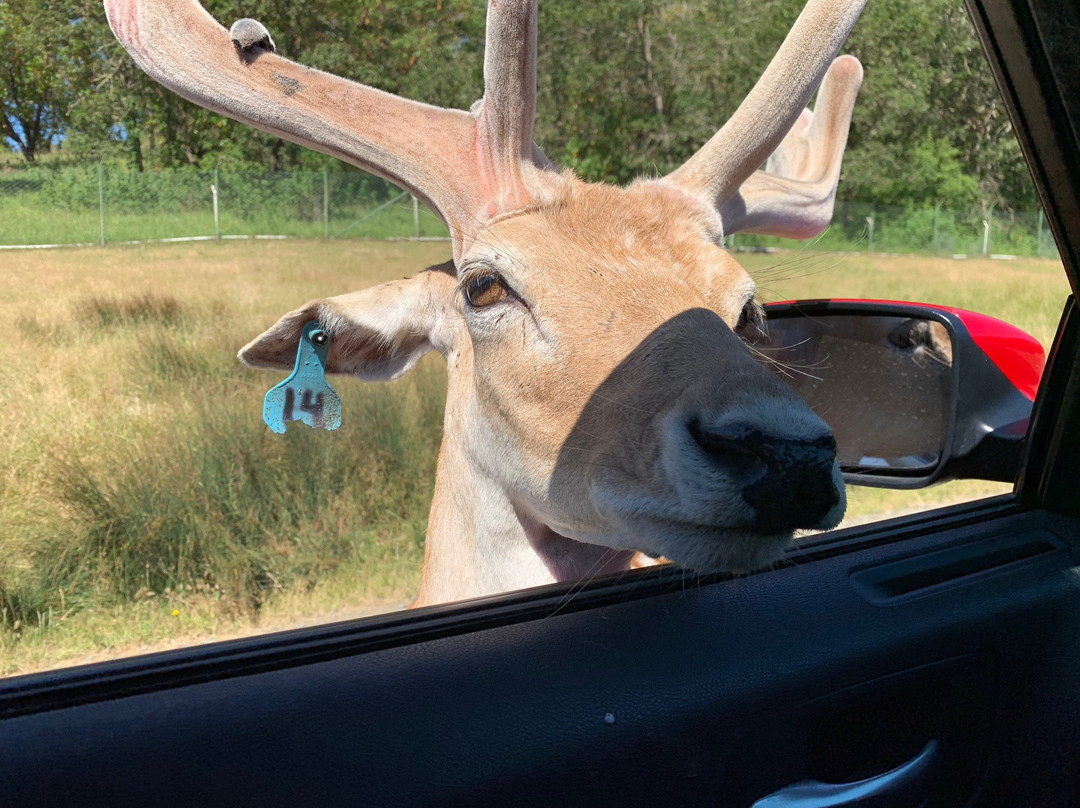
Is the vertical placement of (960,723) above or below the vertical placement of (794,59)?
below

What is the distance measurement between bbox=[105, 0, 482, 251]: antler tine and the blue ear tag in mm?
500

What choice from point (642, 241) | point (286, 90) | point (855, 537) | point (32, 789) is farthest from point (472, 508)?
point (32, 789)

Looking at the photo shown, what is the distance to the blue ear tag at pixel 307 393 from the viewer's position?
256 centimetres

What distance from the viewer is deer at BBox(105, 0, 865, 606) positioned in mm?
1649

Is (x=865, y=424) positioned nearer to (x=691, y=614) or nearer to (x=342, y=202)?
(x=691, y=614)

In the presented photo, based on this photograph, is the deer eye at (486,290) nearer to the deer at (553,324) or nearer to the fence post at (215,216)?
the deer at (553,324)

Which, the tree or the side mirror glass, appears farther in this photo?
the side mirror glass

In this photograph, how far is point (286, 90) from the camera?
2.46 meters

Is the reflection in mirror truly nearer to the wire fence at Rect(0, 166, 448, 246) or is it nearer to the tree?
the wire fence at Rect(0, 166, 448, 246)

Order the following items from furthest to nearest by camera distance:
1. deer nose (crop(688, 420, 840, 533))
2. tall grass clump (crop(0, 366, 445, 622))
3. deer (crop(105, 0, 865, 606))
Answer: tall grass clump (crop(0, 366, 445, 622)) → deer (crop(105, 0, 865, 606)) → deer nose (crop(688, 420, 840, 533))

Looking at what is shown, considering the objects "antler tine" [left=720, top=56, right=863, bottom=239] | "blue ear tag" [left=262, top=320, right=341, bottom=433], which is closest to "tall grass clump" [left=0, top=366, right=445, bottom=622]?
"blue ear tag" [left=262, top=320, right=341, bottom=433]

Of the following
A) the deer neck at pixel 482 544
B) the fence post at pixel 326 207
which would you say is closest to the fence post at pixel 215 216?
the fence post at pixel 326 207

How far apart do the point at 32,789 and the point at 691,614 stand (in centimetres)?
111

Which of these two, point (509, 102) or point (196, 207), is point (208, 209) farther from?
point (509, 102)
